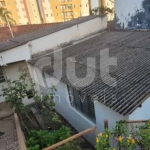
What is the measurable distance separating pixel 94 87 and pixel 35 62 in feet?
20.0

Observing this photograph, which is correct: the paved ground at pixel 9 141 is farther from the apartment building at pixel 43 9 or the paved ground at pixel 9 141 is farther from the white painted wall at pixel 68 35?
the apartment building at pixel 43 9

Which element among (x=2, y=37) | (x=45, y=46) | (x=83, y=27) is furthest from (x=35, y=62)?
(x=2, y=37)

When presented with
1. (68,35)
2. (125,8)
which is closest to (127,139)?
(68,35)

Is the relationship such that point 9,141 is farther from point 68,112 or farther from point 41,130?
point 68,112

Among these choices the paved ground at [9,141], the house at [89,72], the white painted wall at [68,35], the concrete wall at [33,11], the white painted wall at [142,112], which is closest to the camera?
the white painted wall at [142,112]

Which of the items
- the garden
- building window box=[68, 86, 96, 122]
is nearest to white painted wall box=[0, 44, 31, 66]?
the garden

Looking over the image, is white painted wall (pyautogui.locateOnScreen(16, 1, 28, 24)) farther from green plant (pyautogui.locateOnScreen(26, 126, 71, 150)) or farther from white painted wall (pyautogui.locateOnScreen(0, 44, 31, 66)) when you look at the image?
green plant (pyautogui.locateOnScreen(26, 126, 71, 150))

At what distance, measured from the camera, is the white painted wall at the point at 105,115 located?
5.93m

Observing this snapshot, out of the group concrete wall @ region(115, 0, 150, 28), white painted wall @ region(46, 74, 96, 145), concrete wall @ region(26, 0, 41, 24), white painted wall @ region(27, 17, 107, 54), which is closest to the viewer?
white painted wall @ region(46, 74, 96, 145)

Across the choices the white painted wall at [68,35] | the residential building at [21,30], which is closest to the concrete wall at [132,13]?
the white painted wall at [68,35]

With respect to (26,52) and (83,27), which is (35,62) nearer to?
(26,52)

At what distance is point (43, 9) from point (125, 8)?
1678 inches

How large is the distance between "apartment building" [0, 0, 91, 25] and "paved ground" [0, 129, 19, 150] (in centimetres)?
4642

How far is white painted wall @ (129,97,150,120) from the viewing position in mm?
5508
